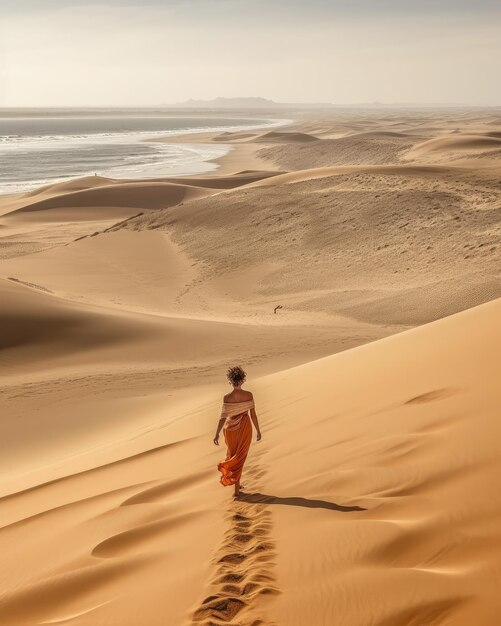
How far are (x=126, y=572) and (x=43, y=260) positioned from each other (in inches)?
919

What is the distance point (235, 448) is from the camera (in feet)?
16.8

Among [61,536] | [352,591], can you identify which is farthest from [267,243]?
[352,591]

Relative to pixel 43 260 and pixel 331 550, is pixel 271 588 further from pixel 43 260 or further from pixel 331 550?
pixel 43 260

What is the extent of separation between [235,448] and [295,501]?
692 mm

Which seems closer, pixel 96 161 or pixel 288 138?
pixel 96 161

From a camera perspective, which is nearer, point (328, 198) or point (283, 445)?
point (283, 445)

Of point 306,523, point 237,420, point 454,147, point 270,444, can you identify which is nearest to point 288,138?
point 454,147

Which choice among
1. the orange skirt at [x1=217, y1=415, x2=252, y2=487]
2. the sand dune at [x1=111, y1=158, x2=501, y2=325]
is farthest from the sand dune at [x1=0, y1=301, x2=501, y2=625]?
the sand dune at [x1=111, y1=158, x2=501, y2=325]

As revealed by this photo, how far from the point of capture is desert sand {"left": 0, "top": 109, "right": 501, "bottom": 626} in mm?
3557

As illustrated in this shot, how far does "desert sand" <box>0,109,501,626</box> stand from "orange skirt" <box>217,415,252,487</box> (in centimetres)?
15

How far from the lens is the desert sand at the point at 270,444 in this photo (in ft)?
11.7

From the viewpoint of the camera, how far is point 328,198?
2841cm

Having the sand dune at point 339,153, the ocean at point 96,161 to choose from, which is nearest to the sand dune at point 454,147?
the sand dune at point 339,153

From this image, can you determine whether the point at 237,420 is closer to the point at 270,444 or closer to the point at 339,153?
the point at 270,444
